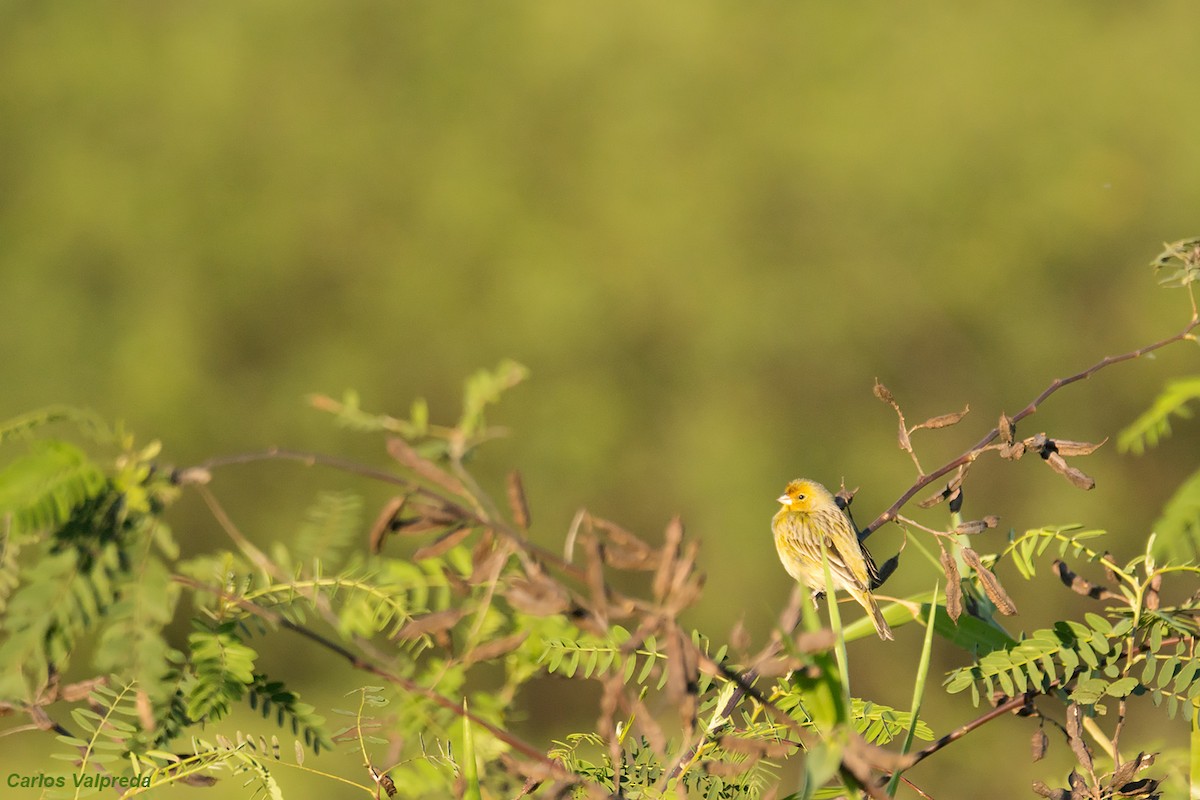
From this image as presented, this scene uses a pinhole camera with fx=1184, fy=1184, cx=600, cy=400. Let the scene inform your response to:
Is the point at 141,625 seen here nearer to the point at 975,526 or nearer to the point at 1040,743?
the point at 975,526

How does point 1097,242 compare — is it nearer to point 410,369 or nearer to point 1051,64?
point 1051,64

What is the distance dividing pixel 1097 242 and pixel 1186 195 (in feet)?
3.19

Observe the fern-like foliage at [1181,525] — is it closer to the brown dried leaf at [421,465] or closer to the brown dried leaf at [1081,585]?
the brown dried leaf at [1081,585]

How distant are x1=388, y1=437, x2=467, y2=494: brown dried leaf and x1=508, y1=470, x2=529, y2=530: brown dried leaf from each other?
0.05m

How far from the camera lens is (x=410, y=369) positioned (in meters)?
11.7

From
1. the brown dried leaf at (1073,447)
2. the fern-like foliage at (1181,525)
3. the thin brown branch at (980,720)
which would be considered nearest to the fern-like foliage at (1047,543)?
the brown dried leaf at (1073,447)

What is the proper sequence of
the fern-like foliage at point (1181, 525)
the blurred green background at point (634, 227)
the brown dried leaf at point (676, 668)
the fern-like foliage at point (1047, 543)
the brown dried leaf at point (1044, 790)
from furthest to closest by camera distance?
the blurred green background at point (634, 227)
the fern-like foliage at point (1047, 543)
the brown dried leaf at point (1044, 790)
the fern-like foliage at point (1181, 525)
the brown dried leaf at point (676, 668)

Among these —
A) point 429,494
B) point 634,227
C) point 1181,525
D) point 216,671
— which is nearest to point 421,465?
point 429,494

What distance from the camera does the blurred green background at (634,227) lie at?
1127cm

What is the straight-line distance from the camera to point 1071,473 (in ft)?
5.38

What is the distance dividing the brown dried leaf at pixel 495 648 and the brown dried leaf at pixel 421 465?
0.47ft

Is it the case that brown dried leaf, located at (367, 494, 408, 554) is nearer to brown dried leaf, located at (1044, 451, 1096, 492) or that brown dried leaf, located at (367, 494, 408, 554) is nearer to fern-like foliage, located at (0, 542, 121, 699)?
fern-like foliage, located at (0, 542, 121, 699)

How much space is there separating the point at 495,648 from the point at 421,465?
0.60ft

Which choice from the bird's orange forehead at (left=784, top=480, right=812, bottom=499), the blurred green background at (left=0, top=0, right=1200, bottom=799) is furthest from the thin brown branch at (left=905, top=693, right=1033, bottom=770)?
the blurred green background at (left=0, top=0, right=1200, bottom=799)
